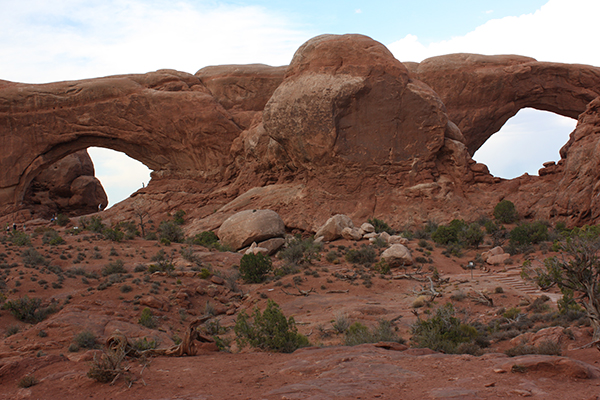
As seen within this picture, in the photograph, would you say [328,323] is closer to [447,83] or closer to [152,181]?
[152,181]

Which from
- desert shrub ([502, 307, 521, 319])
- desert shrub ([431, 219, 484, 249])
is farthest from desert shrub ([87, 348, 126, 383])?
desert shrub ([431, 219, 484, 249])

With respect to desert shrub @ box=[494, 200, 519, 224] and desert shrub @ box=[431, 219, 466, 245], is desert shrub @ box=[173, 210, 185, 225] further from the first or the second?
desert shrub @ box=[494, 200, 519, 224]

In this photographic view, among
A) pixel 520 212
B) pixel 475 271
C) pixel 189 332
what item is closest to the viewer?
pixel 189 332

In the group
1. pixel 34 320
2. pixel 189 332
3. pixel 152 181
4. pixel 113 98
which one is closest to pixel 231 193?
pixel 152 181

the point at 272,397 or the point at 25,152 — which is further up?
the point at 25,152

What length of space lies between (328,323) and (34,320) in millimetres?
7085

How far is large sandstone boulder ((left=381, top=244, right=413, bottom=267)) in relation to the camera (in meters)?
18.1

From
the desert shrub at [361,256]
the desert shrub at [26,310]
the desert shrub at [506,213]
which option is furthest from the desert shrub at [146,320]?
the desert shrub at [506,213]

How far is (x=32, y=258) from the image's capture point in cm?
1639

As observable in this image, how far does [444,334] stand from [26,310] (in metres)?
9.72

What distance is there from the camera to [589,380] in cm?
531

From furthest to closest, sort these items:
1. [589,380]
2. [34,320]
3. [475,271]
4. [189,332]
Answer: [475,271], [34,320], [189,332], [589,380]

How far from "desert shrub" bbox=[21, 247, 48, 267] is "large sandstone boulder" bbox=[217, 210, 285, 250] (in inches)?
324

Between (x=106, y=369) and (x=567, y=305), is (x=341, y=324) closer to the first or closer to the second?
(x=567, y=305)
